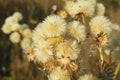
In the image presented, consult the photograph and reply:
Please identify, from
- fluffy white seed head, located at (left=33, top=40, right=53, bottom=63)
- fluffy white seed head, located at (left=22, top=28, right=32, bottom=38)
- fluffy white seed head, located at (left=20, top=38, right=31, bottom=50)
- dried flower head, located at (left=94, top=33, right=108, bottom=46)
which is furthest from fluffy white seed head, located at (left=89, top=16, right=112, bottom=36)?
fluffy white seed head, located at (left=22, top=28, right=32, bottom=38)

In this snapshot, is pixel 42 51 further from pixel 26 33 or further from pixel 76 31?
pixel 26 33

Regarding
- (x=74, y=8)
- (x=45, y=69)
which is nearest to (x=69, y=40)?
(x=45, y=69)

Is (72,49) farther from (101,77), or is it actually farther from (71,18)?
(71,18)

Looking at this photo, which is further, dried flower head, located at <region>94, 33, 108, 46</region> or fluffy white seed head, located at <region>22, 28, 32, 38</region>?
fluffy white seed head, located at <region>22, 28, 32, 38</region>

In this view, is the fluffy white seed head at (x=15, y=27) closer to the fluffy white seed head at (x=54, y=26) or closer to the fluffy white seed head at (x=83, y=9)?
the fluffy white seed head at (x=83, y=9)

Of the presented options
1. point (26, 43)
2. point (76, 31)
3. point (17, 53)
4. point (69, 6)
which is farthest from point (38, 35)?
point (17, 53)

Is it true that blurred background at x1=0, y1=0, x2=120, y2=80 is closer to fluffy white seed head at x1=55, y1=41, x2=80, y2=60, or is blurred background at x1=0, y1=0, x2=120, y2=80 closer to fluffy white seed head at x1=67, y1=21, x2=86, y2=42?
fluffy white seed head at x1=67, y1=21, x2=86, y2=42

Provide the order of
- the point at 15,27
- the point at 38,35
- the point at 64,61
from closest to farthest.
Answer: the point at 64,61
the point at 38,35
the point at 15,27
